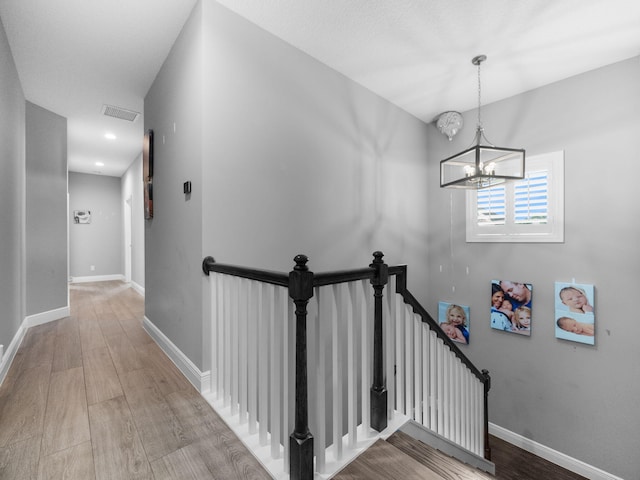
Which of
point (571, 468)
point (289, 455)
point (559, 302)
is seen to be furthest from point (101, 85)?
point (571, 468)

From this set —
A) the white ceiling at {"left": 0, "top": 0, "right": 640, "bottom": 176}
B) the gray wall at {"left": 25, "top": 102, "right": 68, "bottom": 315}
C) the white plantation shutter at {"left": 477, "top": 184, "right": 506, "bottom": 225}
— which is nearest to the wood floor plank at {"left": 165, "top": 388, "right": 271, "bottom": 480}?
the white ceiling at {"left": 0, "top": 0, "right": 640, "bottom": 176}

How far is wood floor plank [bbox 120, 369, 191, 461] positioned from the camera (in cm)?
146

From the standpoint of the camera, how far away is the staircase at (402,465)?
1301 mm

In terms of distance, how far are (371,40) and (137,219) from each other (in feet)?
17.9

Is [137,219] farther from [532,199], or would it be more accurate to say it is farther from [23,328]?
[532,199]

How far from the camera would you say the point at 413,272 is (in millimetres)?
4148

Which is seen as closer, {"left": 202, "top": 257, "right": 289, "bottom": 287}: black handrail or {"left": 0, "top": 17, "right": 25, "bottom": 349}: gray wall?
A: {"left": 202, "top": 257, "right": 289, "bottom": 287}: black handrail

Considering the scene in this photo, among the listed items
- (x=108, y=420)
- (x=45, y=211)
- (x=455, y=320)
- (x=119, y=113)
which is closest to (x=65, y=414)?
(x=108, y=420)

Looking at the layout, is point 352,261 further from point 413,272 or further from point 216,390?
point 216,390

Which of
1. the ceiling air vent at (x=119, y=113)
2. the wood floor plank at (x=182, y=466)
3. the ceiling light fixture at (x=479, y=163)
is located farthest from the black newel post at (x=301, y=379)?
the ceiling air vent at (x=119, y=113)

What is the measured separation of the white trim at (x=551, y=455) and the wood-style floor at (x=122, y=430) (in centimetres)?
252

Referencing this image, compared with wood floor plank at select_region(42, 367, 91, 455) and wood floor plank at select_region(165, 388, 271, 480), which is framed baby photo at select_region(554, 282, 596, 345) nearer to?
wood floor plank at select_region(165, 388, 271, 480)

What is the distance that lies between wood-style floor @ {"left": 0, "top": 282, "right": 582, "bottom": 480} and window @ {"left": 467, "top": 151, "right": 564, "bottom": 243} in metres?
2.80

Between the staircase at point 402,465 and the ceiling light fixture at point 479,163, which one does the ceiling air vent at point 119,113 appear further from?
the staircase at point 402,465
